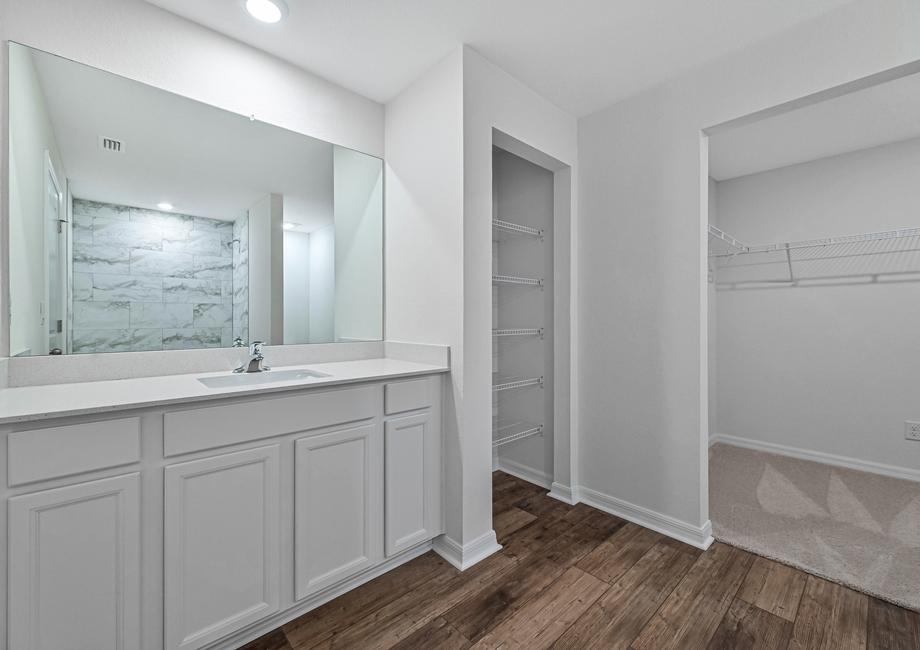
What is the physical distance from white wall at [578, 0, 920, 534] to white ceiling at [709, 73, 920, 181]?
619 millimetres

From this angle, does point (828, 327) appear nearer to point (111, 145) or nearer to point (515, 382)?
point (515, 382)

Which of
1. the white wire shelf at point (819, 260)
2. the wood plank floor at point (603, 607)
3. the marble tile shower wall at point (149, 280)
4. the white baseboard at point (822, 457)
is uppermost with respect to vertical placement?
the white wire shelf at point (819, 260)

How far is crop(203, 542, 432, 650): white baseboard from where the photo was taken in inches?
56.7

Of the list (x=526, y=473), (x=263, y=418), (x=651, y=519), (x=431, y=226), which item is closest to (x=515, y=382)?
(x=526, y=473)

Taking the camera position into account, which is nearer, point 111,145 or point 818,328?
point 111,145

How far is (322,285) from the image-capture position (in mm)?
2260

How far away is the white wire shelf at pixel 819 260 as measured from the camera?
2.86 meters

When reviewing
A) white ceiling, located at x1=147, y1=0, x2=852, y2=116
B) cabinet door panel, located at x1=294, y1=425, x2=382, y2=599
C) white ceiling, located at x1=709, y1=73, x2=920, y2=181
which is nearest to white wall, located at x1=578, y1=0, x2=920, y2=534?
white ceiling, located at x1=147, y1=0, x2=852, y2=116

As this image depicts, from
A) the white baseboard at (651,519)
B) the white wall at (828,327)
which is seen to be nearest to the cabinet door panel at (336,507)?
the white baseboard at (651,519)

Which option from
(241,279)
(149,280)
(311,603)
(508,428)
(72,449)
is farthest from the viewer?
(508,428)

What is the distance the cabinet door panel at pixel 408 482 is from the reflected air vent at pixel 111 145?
1602 mm

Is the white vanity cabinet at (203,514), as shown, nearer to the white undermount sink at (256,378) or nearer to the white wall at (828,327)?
the white undermount sink at (256,378)

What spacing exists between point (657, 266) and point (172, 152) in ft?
8.08

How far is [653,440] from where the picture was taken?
2270 millimetres
